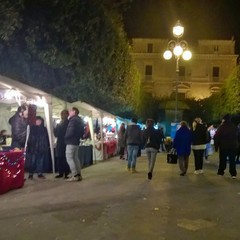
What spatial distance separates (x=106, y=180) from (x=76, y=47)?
27.3 ft

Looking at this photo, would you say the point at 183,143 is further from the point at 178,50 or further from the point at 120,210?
the point at 178,50

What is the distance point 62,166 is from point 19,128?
5.53 feet

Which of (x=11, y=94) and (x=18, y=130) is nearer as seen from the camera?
(x=11, y=94)

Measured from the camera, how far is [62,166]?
13625mm

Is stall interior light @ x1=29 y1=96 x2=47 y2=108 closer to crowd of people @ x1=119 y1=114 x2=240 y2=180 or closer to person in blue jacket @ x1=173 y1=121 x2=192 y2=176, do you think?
crowd of people @ x1=119 y1=114 x2=240 y2=180

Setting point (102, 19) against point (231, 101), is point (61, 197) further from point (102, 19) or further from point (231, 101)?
point (231, 101)


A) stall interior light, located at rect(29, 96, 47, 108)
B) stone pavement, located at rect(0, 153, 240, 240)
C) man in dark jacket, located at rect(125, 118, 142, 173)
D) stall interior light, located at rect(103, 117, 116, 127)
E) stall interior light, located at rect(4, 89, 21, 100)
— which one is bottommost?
stone pavement, located at rect(0, 153, 240, 240)

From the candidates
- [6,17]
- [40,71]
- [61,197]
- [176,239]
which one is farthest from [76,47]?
[176,239]

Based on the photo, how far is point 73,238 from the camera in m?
6.42

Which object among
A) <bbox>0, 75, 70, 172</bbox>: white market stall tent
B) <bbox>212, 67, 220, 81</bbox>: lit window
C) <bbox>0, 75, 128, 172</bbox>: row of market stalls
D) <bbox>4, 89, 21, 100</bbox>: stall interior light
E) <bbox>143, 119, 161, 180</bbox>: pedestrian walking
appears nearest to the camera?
<bbox>0, 75, 70, 172</bbox>: white market stall tent

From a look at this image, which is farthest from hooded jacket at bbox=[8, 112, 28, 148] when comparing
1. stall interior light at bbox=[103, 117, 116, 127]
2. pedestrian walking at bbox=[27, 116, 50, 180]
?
stall interior light at bbox=[103, 117, 116, 127]

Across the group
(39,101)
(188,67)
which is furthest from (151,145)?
(188,67)

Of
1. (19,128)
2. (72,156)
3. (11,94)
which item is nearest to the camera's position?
(11,94)

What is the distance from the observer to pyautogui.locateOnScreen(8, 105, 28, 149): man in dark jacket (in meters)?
13.0
